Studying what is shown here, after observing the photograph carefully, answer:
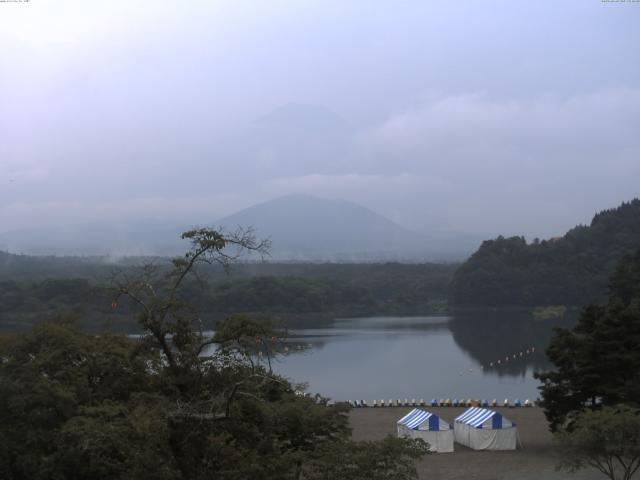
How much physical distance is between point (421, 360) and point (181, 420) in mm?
26107

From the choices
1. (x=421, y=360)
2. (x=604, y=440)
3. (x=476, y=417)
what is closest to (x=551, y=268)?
(x=421, y=360)

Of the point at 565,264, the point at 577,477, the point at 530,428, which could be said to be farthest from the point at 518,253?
the point at 577,477

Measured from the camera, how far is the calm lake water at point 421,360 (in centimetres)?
2364

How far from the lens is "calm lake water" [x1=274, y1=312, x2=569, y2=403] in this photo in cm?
2364

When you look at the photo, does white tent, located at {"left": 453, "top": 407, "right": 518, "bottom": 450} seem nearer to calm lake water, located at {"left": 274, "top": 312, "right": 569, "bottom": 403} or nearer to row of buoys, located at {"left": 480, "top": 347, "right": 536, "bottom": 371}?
calm lake water, located at {"left": 274, "top": 312, "right": 569, "bottom": 403}

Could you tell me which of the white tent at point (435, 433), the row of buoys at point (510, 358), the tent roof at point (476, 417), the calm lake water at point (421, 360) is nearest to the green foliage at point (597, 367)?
the tent roof at point (476, 417)

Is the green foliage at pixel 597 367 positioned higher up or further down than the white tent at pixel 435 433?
higher up

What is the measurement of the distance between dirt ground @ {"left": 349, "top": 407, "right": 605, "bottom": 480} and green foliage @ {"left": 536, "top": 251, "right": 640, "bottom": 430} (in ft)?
2.52

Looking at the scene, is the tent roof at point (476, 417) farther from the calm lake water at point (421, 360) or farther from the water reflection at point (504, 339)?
the water reflection at point (504, 339)

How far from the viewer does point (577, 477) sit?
36.4 feet

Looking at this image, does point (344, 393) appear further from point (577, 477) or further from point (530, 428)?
point (577, 477)

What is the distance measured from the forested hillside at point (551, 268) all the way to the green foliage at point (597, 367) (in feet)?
152

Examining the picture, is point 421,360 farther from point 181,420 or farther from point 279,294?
point 181,420

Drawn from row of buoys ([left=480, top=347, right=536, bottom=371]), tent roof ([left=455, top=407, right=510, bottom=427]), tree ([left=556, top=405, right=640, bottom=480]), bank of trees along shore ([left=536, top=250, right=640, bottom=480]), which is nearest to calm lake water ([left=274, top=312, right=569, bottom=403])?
row of buoys ([left=480, top=347, right=536, bottom=371])
